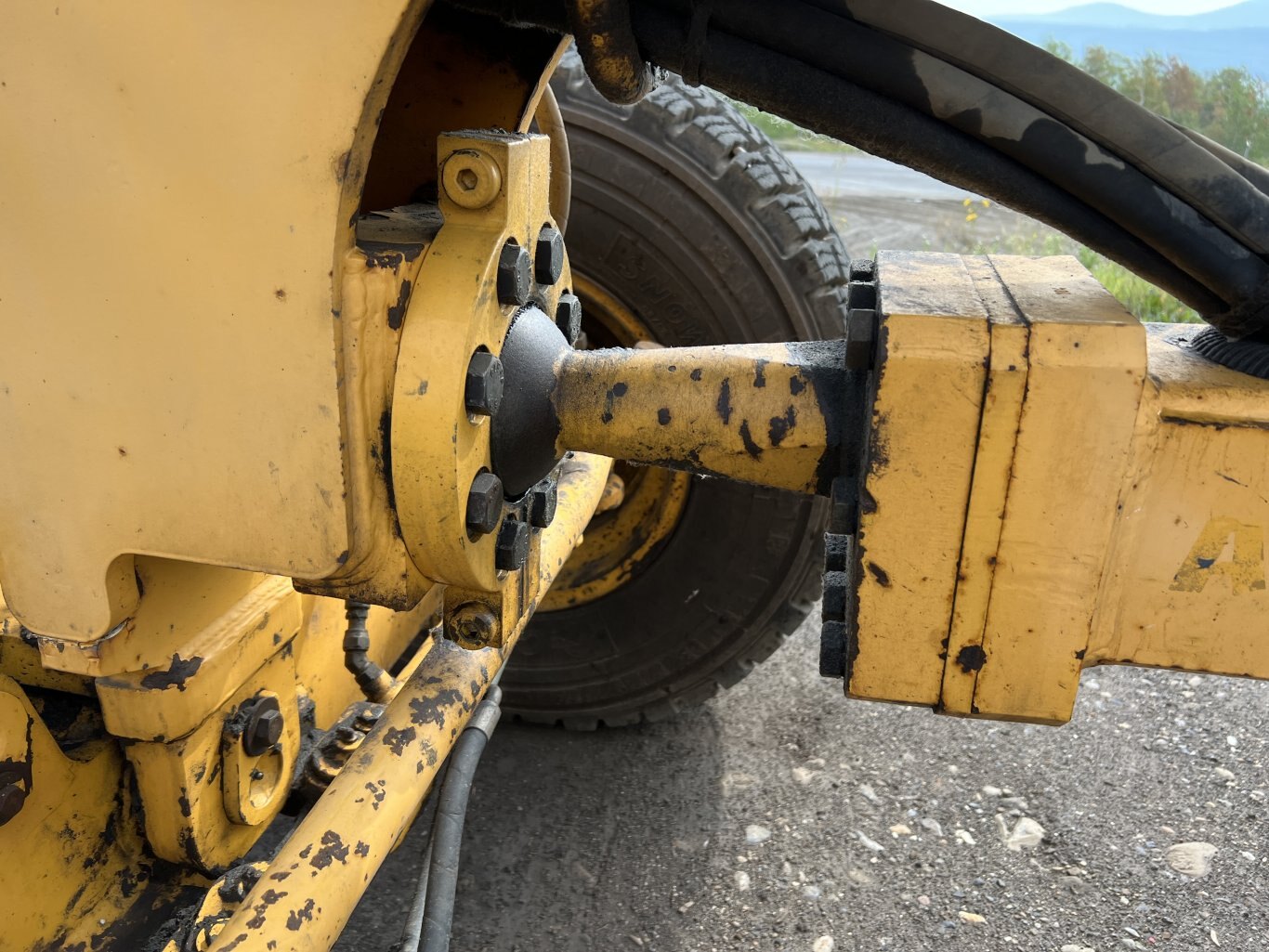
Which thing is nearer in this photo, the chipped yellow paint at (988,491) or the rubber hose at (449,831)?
the chipped yellow paint at (988,491)

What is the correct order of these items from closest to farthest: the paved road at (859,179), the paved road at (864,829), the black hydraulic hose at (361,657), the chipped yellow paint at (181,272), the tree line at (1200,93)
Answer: the chipped yellow paint at (181,272)
the black hydraulic hose at (361,657)
the paved road at (864,829)
the tree line at (1200,93)
the paved road at (859,179)

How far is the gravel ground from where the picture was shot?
1.75 meters

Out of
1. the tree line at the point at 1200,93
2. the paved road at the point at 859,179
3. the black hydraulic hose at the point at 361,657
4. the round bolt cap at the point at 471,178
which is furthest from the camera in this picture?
the paved road at the point at 859,179

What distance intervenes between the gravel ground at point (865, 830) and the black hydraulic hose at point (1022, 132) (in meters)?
1.29

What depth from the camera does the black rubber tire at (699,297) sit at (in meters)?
1.89

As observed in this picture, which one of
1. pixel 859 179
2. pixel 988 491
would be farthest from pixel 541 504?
pixel 859 179

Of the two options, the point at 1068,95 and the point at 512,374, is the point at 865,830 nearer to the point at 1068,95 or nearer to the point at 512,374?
the point at 512,374

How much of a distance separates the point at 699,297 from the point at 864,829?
3.36 ft

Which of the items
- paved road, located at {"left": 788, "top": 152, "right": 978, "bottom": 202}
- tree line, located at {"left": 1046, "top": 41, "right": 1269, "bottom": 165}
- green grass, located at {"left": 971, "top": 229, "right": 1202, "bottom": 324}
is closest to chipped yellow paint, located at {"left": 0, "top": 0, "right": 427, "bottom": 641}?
green grass, located at {"left": 971, "top": 229, "right": 1202, "bottom": 324}

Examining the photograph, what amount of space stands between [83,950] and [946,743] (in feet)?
5.37

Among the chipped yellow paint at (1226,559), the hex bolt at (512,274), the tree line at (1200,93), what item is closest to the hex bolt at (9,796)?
the hex bolt at (512,274)

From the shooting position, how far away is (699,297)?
1.94m

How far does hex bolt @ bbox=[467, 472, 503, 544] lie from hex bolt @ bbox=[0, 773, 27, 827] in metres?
0.53

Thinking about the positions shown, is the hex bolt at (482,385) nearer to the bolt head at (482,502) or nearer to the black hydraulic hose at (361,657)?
the bolt head at (482,502)
